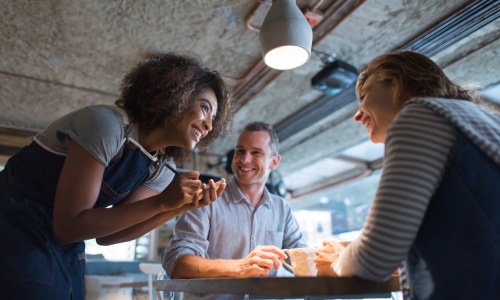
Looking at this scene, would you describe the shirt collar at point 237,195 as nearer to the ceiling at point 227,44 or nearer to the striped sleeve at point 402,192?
the ceiling at point 227,44

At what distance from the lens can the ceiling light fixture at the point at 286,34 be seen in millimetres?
1668

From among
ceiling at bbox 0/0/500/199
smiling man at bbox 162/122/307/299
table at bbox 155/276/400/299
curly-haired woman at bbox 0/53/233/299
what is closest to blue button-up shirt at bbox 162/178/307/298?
smiling man at bbox 162/122/307/299

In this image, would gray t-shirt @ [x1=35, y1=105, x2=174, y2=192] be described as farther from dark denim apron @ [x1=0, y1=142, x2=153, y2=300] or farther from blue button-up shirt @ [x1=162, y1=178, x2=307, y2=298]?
blue button-up shirt @ [x1=162, y1=178, x2=307, y2=298]

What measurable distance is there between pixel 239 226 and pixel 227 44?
1.43m

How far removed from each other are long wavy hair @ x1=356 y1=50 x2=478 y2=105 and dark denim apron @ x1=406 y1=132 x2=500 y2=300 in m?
0.28

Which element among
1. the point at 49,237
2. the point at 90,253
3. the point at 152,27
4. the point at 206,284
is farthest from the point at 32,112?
the point at 206,284

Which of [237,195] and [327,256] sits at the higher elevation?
[237,195]

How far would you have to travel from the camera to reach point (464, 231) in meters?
0.75

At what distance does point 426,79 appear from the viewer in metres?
1.02

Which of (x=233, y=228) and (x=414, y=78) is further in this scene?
(x=233, y=228)

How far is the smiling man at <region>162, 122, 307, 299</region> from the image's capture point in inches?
57.0

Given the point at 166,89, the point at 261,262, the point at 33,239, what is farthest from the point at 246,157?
the point at 33,239

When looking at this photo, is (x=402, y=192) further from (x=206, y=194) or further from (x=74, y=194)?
(x=74, y=194)

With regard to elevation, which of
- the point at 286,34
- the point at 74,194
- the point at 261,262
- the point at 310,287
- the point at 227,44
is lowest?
the point at 310,287
